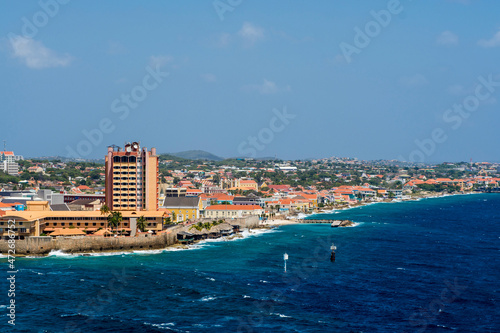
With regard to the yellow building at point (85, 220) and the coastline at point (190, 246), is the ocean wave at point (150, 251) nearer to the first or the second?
the coastline at point (190, 246)

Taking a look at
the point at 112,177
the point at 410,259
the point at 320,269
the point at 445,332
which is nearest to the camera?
the point at 445,332

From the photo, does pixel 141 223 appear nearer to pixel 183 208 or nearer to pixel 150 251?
pixel 150 251

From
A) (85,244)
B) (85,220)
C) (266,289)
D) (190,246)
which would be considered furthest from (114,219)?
(266,289)

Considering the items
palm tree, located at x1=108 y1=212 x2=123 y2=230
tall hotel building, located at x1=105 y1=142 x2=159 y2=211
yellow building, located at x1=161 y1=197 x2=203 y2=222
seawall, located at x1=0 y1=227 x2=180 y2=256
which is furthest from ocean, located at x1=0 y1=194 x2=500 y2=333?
yellow building, located at x1=161 y1=197 x2=203 y2=222

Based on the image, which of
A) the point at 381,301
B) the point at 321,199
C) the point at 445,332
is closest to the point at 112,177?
the point at 381,301

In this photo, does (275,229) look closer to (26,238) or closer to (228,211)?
(228,211)

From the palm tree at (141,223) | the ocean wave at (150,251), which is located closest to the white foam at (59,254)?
the ocean wave at (150,251)
